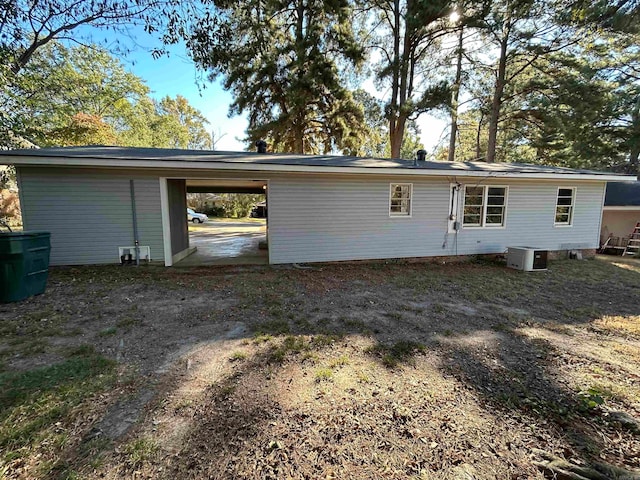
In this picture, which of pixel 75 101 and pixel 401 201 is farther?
pixel 75 101

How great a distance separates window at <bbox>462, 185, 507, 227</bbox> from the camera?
8.05m

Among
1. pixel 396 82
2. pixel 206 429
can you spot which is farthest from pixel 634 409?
pixel 396 82

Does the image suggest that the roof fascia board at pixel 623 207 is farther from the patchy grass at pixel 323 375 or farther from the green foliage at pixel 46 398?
the green foliage at pixel 46 398

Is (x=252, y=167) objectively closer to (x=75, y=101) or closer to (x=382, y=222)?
(x=382, y=222)

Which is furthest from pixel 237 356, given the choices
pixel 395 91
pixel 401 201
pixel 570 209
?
pixel 395 91

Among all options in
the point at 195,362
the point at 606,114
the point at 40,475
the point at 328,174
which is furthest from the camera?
the point at 606,114

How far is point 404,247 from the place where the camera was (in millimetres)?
7785

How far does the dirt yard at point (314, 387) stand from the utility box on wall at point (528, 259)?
251 centimetres

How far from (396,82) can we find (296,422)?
15.5 m

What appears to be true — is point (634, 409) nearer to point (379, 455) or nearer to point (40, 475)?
point (379, 455)

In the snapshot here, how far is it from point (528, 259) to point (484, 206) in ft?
5.87

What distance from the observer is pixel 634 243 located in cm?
1128

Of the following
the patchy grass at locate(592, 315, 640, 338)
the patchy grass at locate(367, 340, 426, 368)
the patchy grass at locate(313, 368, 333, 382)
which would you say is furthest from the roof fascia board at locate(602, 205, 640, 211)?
the patchy grass at locate(313, 368, 333, 382)

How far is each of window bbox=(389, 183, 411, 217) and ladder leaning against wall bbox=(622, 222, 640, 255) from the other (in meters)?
10.1
